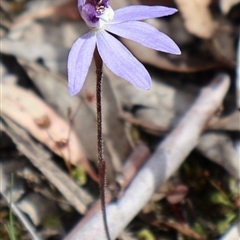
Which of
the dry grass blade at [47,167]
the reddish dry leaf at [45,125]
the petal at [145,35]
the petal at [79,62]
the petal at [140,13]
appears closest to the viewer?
the petal at [79,62]

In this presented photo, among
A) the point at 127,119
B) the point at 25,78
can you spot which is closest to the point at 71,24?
the point at 25,78

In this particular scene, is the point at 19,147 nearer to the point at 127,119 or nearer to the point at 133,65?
the point at 127,119

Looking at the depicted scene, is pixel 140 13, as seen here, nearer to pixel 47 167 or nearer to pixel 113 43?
pixel 113 43

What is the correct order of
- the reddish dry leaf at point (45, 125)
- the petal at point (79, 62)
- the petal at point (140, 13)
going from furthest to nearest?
the reddish dry leaf at point (45, 125) → the petal at point (140, 13) → the petal at point (79, 62)

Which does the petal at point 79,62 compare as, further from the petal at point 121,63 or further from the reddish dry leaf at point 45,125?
the reddish dry leaf at point 45,125

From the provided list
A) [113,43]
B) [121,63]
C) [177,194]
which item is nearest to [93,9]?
[113,43]

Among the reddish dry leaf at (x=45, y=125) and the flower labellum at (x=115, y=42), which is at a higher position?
the flower labellum at (x=115, y=42)

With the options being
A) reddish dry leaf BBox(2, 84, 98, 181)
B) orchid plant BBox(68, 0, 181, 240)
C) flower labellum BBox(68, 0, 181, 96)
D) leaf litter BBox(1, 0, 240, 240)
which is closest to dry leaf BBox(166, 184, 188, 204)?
leaf litter BBox(1, 0, 240, 240)

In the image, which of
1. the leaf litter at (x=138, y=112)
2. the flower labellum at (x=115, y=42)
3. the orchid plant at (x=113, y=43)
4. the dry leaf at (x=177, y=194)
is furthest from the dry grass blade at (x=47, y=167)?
the flower labellum at (x=115, y=42)

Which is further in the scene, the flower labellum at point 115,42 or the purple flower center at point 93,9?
the purple flower center at point 93,9

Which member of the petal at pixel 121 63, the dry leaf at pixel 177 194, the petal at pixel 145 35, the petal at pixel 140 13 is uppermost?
the petal at pixel 140 13
